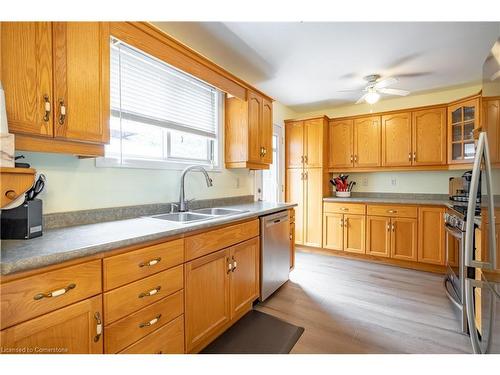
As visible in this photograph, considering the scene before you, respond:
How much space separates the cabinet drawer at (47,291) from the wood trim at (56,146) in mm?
600

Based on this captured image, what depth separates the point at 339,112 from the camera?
4152mm

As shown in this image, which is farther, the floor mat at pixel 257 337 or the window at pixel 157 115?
the window at pixel 157 115

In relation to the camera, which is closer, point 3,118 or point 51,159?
point 3,118

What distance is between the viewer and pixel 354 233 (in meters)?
3.51

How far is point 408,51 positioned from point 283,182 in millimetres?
2391

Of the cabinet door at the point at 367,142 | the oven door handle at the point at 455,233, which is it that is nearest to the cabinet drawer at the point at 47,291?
the oven door handle at the point at 455,233

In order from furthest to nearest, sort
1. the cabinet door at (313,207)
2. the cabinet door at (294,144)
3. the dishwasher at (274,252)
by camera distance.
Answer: the cabinet door at (294,144)
the cabinet door at (313,207)
the dishwasher at (274,252)

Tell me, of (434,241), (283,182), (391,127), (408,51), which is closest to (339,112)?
(391,127)

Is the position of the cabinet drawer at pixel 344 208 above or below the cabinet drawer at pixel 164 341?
above

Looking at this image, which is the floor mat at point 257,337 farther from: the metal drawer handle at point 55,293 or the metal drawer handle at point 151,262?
the metal drawer handle at point 55,293

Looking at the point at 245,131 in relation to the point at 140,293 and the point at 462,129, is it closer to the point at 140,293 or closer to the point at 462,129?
the point at 140,293

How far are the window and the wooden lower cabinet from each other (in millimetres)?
939

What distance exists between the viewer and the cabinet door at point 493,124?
991 millimetres
